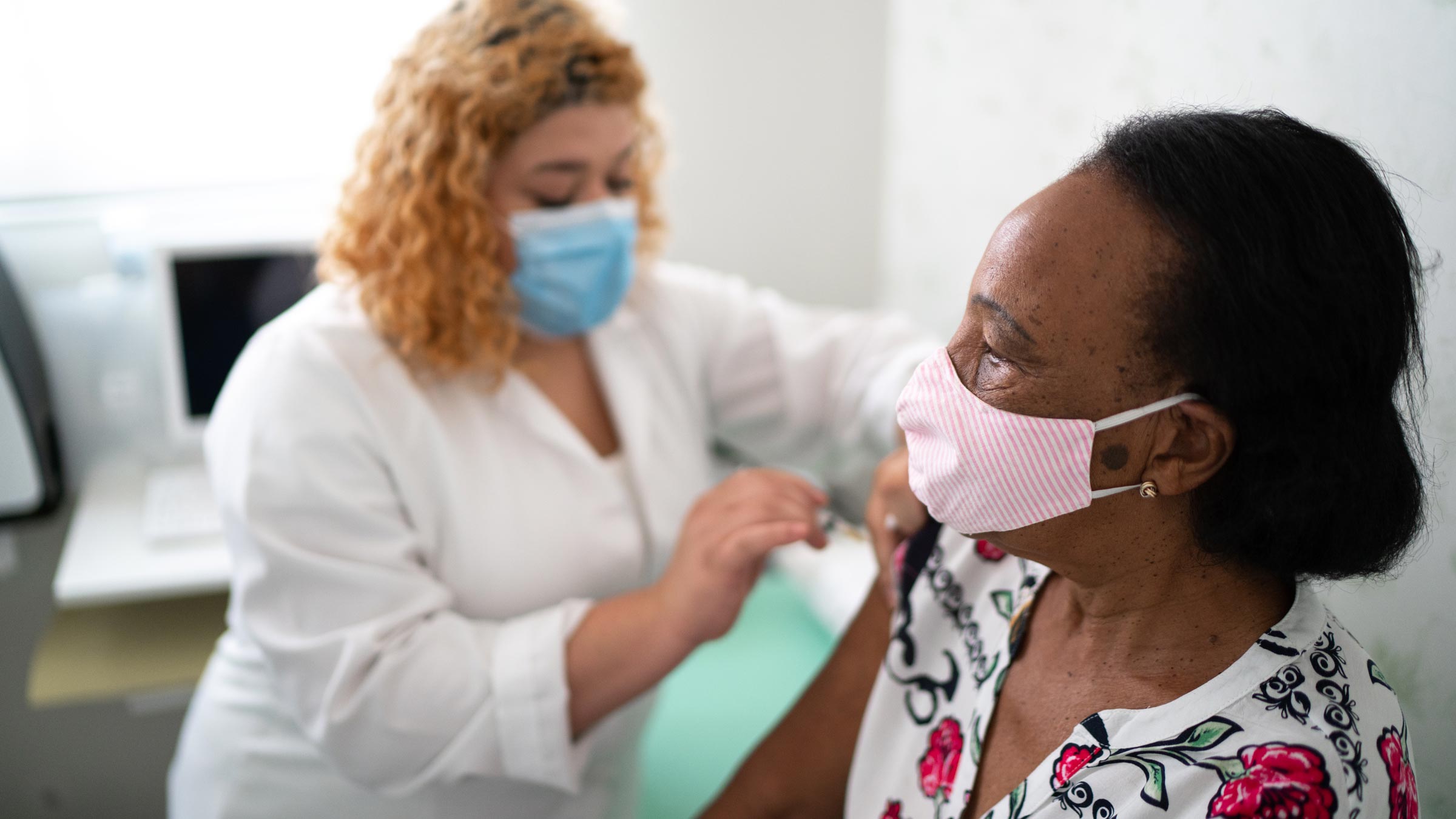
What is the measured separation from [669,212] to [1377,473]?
2.13 metres

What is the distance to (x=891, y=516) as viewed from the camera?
1.25 metres

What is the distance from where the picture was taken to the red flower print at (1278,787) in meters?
0.75

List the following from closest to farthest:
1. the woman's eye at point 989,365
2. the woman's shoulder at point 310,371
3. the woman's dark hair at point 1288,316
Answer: the woman's dark hair at point 1288,316 < the woman's eye at point 989,365 < the woman's shoulder at point 310,371

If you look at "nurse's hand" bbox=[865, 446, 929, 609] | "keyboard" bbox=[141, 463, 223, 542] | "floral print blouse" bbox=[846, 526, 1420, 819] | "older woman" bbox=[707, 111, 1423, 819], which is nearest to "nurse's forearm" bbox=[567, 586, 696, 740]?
"nurse's hand" bbox=[865, 446, 929, 609]

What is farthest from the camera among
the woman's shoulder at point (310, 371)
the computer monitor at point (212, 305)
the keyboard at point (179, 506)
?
the computer monitor at point (212, 305)

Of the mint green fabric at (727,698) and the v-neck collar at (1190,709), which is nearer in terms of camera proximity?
the v-neck collar at (1190,709)

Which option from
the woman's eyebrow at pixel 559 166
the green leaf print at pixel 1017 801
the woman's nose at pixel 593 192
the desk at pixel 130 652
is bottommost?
the desk at pixel 130 652

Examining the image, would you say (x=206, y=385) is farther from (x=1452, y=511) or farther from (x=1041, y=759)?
(x=1452, y=511)

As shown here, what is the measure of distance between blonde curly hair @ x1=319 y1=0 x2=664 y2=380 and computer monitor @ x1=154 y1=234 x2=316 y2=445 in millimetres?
896

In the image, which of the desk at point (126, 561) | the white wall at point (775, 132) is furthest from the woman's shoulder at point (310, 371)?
the white wall at point (775, 132)

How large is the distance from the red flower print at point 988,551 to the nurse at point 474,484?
8.7 inches

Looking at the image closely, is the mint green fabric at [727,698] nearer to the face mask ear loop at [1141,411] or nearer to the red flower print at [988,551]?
the red flower print at [988,551]

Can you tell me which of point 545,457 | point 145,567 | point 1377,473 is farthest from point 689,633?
point 145,567

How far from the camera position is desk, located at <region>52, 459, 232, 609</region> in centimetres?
203
